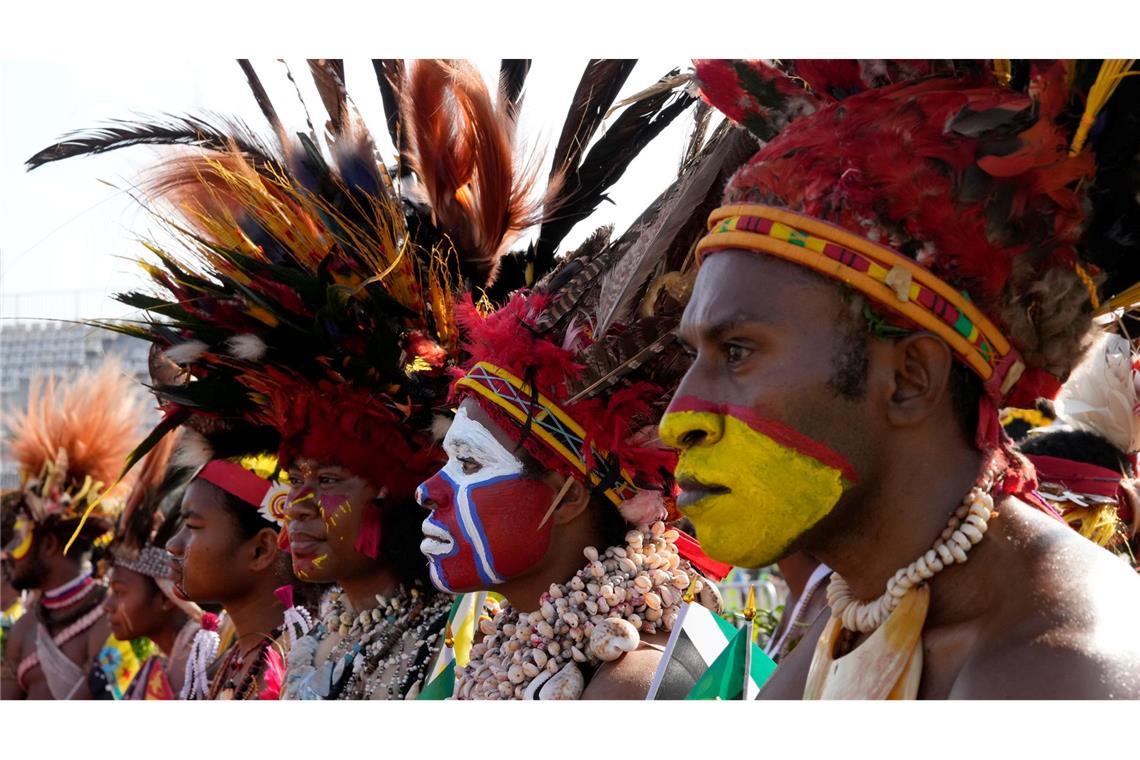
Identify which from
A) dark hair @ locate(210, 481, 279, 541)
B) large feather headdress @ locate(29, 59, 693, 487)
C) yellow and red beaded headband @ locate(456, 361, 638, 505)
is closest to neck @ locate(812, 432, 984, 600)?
yellow and red beaded headband @ locate(456, 361, 638, 505)

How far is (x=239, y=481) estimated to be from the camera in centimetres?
589

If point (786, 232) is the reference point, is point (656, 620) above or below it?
below

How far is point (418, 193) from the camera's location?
4945mm

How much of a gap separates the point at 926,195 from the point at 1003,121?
19cm

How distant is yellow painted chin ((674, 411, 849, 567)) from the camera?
7.89ft

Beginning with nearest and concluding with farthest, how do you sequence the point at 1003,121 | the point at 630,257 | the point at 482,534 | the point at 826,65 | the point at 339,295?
the point at 1003,121 → the point at 826,65 → the point at 630,257 → the point at 482,534 → the point at 339,295

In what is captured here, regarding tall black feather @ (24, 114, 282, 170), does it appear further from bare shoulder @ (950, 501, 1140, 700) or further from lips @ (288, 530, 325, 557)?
bare shoulder @ (950, 501, 1140, 700)

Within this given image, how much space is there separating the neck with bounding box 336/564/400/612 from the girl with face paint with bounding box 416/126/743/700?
96cm

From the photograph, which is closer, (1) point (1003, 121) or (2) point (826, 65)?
(1) point (1003, 121)

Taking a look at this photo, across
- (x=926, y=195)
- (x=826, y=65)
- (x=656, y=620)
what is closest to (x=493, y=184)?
(x=656, y=620)

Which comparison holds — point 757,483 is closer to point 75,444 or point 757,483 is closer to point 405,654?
point 405,654

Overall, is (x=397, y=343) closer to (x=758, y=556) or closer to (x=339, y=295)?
(x=339, y=295)

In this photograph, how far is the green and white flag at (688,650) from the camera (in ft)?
11.0

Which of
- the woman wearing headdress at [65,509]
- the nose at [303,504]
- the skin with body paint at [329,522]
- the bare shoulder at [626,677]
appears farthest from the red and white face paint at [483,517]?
the woman wearing headdress at [65,509]
